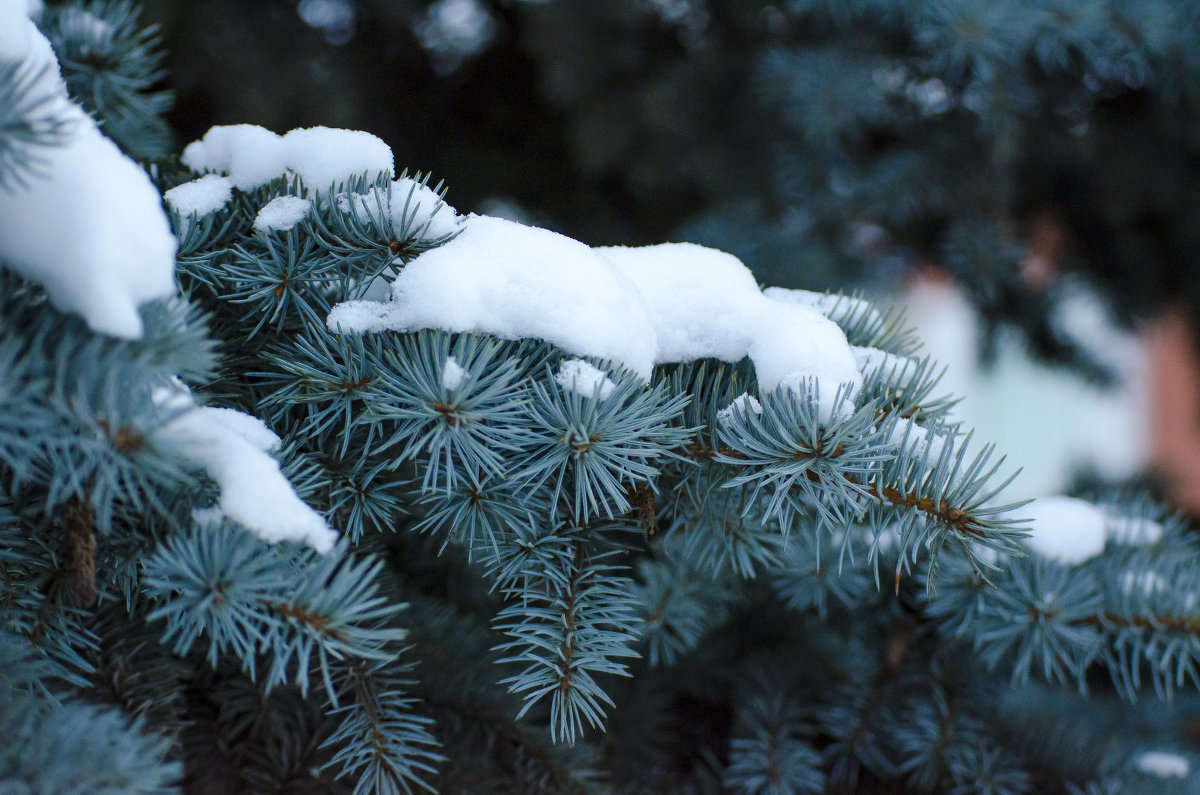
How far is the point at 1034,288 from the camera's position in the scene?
1.19 metres

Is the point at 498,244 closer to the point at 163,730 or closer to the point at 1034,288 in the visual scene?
the point at 163,730

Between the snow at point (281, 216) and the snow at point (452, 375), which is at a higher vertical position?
the snow at point (452, 375)

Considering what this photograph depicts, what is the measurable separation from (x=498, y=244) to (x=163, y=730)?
278mm

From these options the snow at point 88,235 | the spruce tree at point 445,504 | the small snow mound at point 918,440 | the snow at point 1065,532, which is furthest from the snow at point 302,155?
the snow at point 1065,532

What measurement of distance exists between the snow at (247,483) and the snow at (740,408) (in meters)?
0.18

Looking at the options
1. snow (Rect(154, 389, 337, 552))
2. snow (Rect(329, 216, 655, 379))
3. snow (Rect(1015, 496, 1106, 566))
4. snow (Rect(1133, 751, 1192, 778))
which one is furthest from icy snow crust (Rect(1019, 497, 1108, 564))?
snow (Rect(154, 389, 337, 552))

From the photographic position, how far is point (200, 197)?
→ 1.28 feet

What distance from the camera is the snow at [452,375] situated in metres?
0.32

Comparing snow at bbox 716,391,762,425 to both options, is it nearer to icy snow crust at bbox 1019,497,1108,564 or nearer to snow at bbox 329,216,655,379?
snow at bbox 329,216,655,379

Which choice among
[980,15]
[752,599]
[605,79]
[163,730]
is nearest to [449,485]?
[163,730]

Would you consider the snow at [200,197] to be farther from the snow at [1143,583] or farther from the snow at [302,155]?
the snow at [1143,583]

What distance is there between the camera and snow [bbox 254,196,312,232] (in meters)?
0.37

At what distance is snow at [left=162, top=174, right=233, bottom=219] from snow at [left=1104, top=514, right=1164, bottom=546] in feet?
1.88

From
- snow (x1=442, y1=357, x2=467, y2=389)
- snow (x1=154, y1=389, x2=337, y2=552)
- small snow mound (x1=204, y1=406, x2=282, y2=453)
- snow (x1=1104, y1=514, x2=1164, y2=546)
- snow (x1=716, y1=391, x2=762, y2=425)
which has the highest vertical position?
snow (x1=1104, y1=514, x2=1164, y2=546)
